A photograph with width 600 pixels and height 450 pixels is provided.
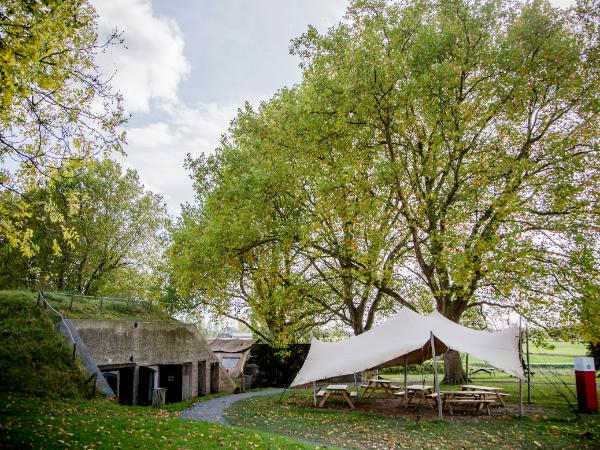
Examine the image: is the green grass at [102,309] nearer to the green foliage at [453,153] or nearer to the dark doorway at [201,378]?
the dark doorway at [201,378]

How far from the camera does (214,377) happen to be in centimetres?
2414

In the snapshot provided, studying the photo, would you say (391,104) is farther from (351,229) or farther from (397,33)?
(351,229)

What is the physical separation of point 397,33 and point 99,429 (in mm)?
14861

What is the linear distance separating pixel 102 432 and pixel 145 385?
1212cm

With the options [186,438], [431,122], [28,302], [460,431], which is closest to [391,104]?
[431,122]

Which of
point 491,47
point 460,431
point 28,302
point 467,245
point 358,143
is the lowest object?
point 460,431

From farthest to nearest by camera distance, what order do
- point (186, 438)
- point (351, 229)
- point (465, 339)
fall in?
point (351, 229) < point (465, 339) < point (186, 438)

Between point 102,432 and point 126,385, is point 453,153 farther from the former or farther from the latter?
point 126,385

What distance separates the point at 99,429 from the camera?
26.6 feet

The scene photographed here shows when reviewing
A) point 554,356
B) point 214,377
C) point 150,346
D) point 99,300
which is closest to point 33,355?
point 99,300

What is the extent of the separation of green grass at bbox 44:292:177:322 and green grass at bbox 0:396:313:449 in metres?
7.26

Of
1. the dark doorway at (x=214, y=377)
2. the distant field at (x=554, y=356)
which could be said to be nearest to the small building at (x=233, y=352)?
the dark doorway at (x=214, y=377)

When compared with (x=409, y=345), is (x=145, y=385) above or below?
below

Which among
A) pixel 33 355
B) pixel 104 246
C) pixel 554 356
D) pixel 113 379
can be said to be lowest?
pixel 554 356
